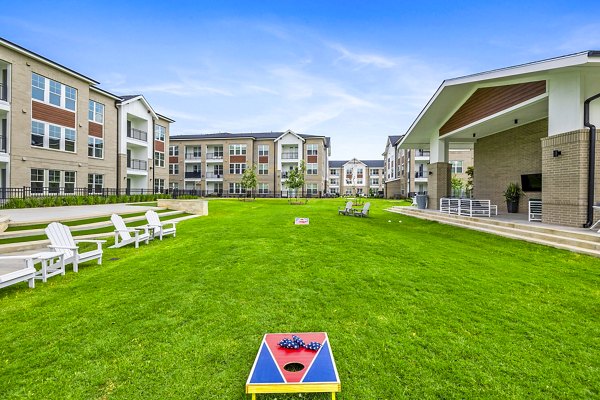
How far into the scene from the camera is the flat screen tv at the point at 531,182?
13.9 m

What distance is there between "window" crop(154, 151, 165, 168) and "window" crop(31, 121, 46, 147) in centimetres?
1472

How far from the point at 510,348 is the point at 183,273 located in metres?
5.83

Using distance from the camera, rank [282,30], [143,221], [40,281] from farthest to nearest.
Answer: [282,30] < [143,221] < [40,281]

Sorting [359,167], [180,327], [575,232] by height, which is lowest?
[180,327]

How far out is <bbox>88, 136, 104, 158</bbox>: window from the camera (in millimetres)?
27469

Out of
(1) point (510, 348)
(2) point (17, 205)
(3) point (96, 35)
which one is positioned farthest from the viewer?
(3) point (96, 35)

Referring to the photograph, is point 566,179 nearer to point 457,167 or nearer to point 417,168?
point 417,168

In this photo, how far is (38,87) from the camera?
21.8 m

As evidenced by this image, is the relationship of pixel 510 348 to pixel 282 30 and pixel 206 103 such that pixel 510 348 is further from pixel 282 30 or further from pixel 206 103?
pixel 206 103

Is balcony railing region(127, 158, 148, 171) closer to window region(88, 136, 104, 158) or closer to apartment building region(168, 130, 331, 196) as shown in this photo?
window region(88, 136, 104, 158)

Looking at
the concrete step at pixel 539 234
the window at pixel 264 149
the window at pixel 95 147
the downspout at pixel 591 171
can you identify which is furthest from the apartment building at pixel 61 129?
the downspout at pixel 591 171

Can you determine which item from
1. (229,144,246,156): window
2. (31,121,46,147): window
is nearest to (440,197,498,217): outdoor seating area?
(31,121,46,147): window

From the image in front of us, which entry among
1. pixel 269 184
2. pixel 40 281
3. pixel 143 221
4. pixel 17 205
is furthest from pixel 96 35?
pixel 269 184

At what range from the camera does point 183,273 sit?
6.36 metres
